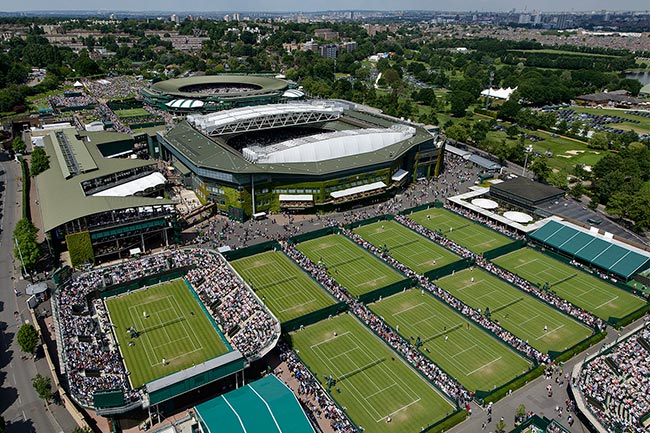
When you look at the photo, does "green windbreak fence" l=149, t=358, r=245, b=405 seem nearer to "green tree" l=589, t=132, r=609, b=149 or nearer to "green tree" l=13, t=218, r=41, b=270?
"green tree" l=13, t=218, r=41, b=270

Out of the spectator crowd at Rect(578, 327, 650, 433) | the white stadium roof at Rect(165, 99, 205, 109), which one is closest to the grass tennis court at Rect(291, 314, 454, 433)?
the spectator crowd at Rect(578, 327, 650, 433)

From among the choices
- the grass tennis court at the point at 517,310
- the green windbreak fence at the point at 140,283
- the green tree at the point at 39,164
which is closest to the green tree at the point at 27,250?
the green windbreak fence at the point at 140,283

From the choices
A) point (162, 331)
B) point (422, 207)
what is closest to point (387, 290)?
point (162, 331)

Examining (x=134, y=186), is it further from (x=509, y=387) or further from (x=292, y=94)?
(x=292, y=94)

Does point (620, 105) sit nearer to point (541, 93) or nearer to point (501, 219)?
point (541, 93)

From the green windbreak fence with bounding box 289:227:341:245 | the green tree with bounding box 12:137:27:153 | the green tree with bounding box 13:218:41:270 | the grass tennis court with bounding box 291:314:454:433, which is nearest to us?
the grass tennis court with bounding box 291:314:454:433
